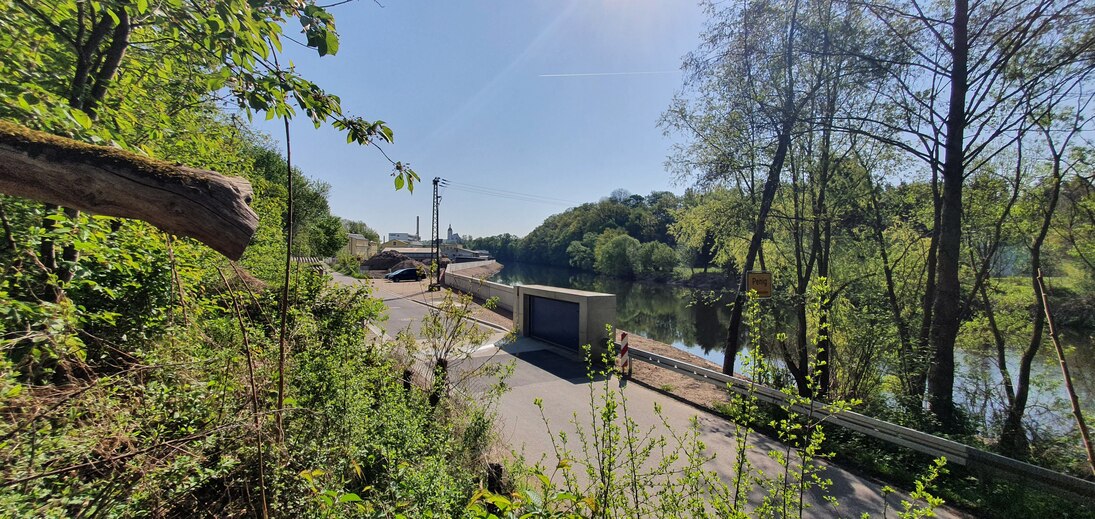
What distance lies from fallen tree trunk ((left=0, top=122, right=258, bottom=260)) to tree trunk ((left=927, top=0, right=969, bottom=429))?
879 centimetres

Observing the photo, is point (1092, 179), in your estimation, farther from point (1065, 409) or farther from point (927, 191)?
point (1065, 409)

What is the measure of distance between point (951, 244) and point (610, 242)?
176 feet

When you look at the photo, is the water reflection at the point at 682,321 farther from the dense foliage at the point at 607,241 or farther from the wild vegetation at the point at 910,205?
the dense foliage at the point at 607,241

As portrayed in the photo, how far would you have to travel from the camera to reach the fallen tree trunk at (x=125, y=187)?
1.12m

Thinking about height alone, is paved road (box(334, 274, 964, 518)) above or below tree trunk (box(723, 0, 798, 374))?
below

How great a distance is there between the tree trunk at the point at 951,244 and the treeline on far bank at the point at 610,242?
10.7 m

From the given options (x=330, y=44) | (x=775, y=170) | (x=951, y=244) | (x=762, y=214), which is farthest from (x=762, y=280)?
(x=330, y=44)

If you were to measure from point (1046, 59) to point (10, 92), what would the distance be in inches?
469

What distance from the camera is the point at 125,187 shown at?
3.94 ft

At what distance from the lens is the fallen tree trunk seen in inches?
43.9

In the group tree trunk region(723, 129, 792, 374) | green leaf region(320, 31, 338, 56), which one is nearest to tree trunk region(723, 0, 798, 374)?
tree trunk region(723, 129, 792, 374)

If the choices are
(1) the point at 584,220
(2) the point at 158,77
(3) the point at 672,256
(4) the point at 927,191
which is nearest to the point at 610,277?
(3) the point at 672,256

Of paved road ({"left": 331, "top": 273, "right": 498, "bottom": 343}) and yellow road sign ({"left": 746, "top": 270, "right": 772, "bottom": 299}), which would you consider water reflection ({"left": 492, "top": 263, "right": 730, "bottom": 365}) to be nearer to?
yellow road sign ({"left": 746, "top": 270, "right": 772, "bottom": 299})

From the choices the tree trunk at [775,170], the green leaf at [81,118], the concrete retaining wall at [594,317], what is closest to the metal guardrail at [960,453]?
the tree trunk at [775,170]
